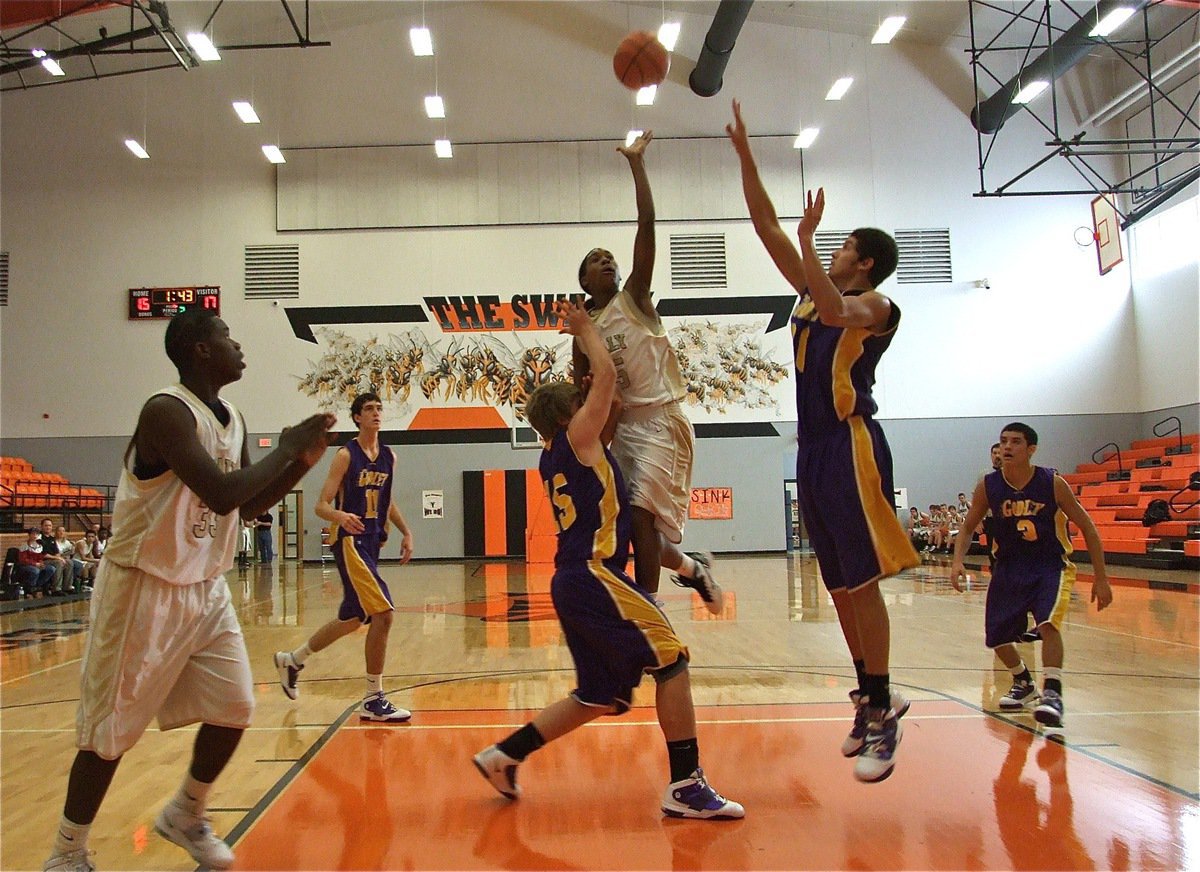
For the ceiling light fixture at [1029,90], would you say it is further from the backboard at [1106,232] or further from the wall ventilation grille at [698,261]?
the wall ventilation grille at [698,261]

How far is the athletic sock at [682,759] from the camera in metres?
2.90

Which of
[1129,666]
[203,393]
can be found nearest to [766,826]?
[203,393]

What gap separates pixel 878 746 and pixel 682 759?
64cm

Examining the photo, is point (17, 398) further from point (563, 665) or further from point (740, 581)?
point (563, 665)

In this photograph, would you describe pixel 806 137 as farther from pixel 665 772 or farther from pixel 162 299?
pixel 665 772

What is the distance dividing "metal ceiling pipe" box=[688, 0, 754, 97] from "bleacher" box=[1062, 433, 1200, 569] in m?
10.7

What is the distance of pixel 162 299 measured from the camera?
19.1 metres

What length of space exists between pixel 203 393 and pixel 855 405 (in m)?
2.12

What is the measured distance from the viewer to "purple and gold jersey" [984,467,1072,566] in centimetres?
462

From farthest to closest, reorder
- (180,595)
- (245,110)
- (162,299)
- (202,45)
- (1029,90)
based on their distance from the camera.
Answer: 1. (162,299)
2. (245,110)
3. (1029,90)
4. (202,45)
5. (180,595)

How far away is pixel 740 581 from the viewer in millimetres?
12969

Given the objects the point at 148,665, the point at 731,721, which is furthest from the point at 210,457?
the point at 731,721

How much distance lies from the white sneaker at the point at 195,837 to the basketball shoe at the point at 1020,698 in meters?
3.52

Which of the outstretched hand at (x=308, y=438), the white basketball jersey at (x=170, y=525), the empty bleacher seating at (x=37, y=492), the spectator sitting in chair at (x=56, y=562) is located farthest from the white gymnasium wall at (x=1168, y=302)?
the empty bleacher seating at (x=37, y=492)
